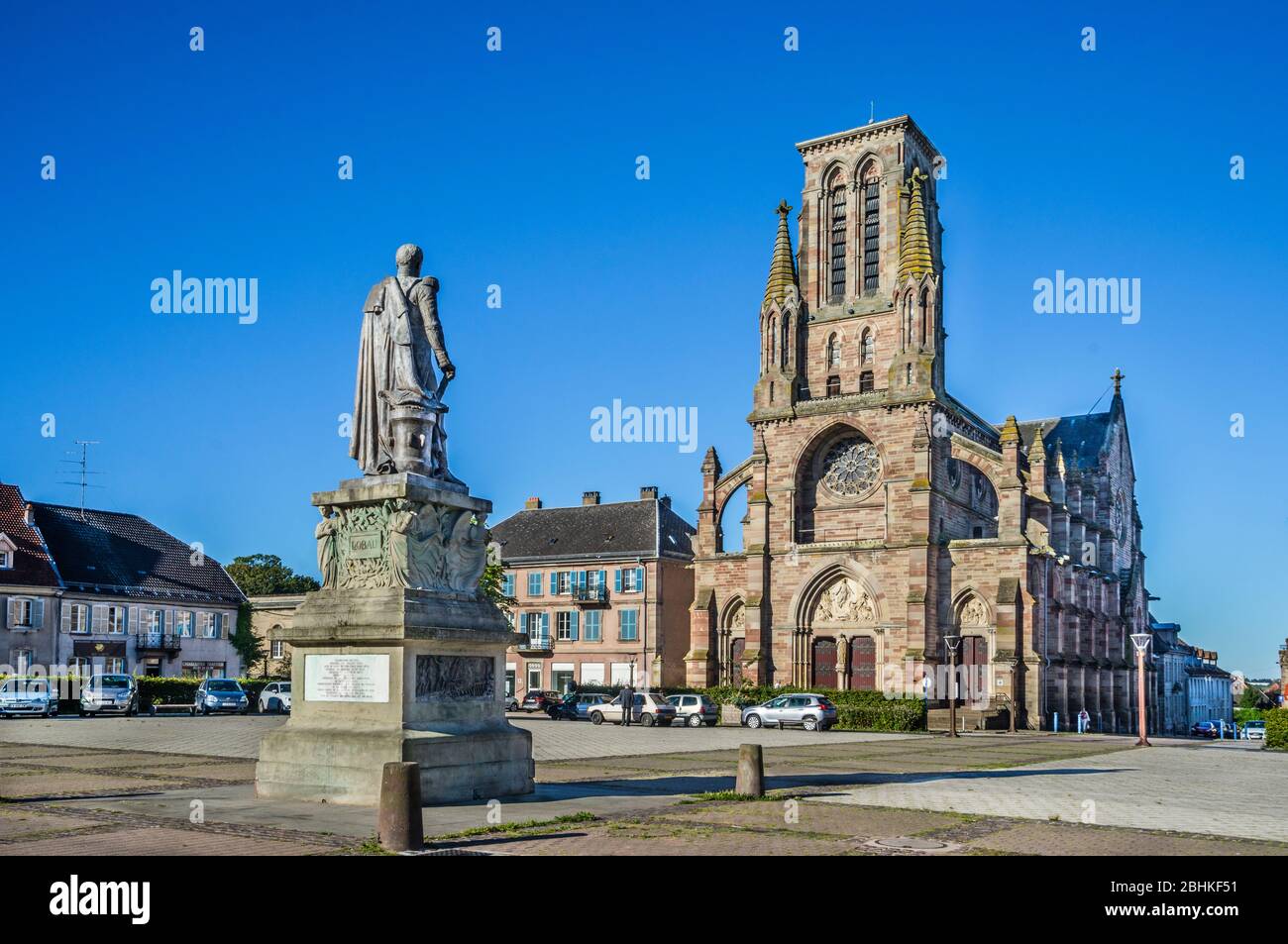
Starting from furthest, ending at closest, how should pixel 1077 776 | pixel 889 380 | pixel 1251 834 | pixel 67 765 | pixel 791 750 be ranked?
1. pixel 889 380
2. pixel 791 750
3. pixel 1077 776
4. pixel 67 765
5. pixel 1251 834

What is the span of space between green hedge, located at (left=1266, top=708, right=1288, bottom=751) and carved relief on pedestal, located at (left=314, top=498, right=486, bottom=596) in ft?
91.7

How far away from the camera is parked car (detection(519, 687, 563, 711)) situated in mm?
50438

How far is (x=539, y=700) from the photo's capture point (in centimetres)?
5272

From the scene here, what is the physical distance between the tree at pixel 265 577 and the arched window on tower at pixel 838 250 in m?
47.7

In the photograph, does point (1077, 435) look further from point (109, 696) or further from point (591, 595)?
point (109, 696)

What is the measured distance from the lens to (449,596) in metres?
13.4

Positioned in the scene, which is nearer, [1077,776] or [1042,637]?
[1077,776]

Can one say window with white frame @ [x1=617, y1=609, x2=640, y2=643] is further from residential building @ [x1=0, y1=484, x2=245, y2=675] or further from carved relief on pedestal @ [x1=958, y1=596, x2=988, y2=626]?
residential building @ [x1=0, y1=484, x2=245, y2=675]

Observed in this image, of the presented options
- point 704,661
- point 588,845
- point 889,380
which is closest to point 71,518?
point 704,661

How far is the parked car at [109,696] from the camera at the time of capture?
1702 inches

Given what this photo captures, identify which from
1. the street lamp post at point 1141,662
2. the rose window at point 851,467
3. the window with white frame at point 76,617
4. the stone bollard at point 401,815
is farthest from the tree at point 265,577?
the stone bollard at point 401,815

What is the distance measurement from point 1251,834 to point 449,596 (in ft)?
28.5

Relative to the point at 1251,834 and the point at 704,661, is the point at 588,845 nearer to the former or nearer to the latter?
the point at 1251,834

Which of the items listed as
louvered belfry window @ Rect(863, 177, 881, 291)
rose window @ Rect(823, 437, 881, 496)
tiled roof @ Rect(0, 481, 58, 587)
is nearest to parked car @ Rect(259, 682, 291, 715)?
tiled roof @ Rect(0, 481, 58, 587)
